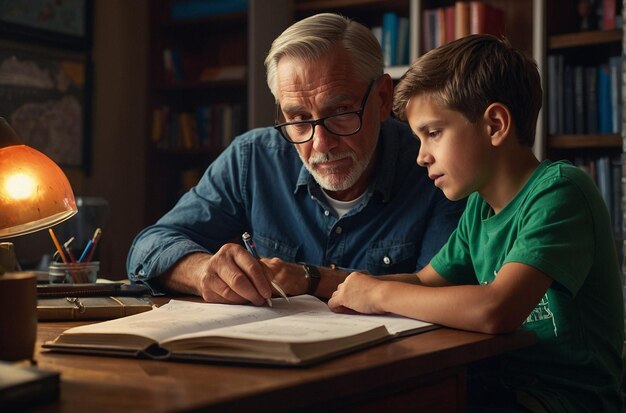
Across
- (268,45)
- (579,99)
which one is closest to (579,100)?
(579,99)

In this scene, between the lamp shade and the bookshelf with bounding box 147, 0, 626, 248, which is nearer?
the lamp shade

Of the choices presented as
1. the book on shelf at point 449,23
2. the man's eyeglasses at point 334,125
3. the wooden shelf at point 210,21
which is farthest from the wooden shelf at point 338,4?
the man's eyeglasses at point 334,125

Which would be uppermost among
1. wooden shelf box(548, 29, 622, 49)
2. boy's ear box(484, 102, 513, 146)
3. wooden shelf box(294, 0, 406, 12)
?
wooden shelf box(294, 0, 406, 12)

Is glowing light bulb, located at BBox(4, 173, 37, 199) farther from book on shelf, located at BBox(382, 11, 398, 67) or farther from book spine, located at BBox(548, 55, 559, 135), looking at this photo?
book on shelf, located at BBox(382, 11, 398, 67)

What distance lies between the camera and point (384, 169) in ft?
6.27

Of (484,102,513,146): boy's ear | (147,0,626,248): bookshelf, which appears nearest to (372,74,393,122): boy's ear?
(484,102,513,146): boy's ear

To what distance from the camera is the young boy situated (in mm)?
1152

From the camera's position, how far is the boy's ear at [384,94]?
191 centimetres

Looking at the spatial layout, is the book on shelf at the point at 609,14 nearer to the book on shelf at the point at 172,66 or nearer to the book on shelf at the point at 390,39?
the book on shelf at the point at 390,39

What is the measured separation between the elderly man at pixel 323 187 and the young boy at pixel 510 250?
264 mm

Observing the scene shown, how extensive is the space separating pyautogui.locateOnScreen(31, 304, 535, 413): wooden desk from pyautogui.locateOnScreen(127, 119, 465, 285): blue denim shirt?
27.9 inches

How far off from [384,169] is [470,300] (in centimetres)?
82

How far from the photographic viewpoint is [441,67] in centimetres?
147

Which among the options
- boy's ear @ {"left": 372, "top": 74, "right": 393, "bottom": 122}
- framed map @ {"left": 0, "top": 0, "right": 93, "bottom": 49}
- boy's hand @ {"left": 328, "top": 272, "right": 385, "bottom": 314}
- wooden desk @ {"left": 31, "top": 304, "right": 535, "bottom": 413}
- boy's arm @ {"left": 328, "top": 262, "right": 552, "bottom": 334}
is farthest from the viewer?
framed map @ {"left": 0, "top": 0, "right": 93, "bottom": 49}
